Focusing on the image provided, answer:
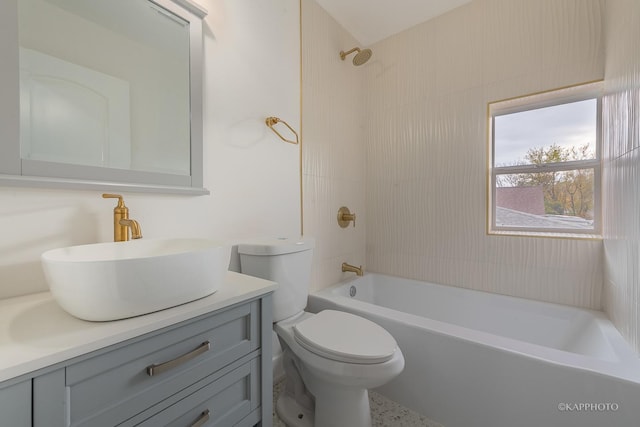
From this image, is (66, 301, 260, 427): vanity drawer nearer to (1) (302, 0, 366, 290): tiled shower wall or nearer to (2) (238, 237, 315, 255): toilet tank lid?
(2) (238, 237, 315, 255): toilet tank lid

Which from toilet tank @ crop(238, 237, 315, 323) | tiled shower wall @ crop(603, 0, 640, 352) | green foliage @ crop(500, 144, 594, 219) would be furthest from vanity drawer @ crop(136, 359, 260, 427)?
green foliage @ crop(500, 144, 594, 219)

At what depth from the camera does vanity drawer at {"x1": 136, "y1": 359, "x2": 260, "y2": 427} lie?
2.18 feet

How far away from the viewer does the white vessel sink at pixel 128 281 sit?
556 mm

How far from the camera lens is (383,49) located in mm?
2334

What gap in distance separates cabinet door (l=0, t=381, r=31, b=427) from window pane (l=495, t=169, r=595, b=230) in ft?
7.73

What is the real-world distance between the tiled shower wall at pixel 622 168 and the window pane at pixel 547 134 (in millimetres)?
153

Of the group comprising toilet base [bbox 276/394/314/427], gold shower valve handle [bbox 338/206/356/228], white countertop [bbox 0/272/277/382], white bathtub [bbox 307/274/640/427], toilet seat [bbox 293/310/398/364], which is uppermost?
gold shower valve handle [bbox 338/206/356/228]

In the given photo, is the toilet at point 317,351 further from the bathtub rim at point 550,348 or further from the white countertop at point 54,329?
the white countertop at point 54,329

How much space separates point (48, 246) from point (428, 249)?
A: 7.23 feet

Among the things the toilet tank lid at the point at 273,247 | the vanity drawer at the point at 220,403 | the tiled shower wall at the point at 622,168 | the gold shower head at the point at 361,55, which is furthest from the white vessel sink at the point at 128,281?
the gold shower head at the point at 361,55

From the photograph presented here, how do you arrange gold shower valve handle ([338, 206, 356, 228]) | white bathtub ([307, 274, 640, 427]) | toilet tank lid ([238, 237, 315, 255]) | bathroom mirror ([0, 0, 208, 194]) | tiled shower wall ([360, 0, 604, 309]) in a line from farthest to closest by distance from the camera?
gold shower valve handle ([338, 206, 356, 228]) → tiled shower wall ([360, 0, 604, 309]) → toilet tank lid ([238, 237, 315, 255]) → white bathtub ([307, 274, 640, 427]) → bathroom mirror ([0, 0, 208, 194])

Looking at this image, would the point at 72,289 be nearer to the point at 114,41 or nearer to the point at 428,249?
the point at 114,41

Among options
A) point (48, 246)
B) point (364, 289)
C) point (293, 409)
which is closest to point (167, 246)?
point (48, 246)

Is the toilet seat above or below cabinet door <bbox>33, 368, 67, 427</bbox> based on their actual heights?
below
